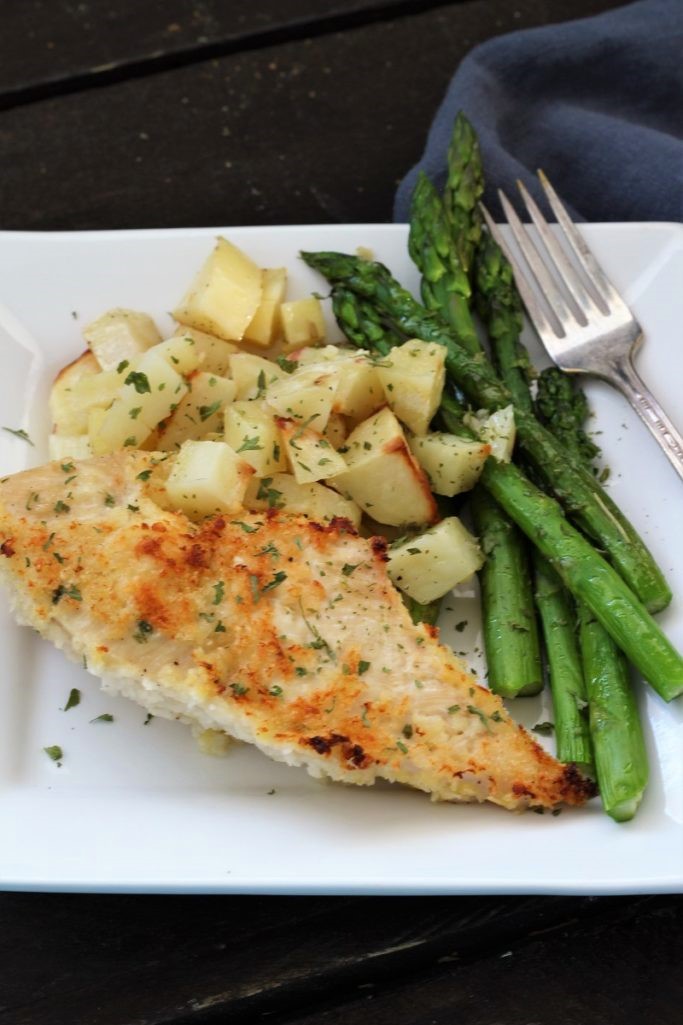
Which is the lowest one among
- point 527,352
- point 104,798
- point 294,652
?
A: point 104,798

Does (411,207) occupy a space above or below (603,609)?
above

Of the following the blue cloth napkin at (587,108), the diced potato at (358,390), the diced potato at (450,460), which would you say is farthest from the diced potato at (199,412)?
the blue cloth napkin at (587,108)

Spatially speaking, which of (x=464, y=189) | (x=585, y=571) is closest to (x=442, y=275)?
(x=464, y=189)

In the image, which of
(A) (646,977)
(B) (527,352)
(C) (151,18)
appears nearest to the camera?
(A) (646,977)

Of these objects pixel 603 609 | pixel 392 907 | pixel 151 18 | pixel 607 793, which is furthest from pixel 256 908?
pixel 151 18

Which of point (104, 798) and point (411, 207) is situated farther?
point (411, 207)

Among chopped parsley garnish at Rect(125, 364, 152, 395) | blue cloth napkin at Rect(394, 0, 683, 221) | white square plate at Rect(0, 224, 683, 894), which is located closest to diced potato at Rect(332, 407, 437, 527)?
white square plate at Rect(0, 224, 683, 894)

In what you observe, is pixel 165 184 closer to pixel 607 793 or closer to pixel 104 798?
pixel 104 798

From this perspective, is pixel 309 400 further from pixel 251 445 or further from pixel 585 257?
pixel 585 257

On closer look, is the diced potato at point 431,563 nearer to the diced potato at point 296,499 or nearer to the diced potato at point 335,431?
the diced potato at point 296,499

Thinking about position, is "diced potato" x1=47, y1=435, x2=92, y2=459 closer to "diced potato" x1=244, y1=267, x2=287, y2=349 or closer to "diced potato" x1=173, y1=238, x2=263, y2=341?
"diced potato" x1=173, y1=238, x2=263, y2=341
